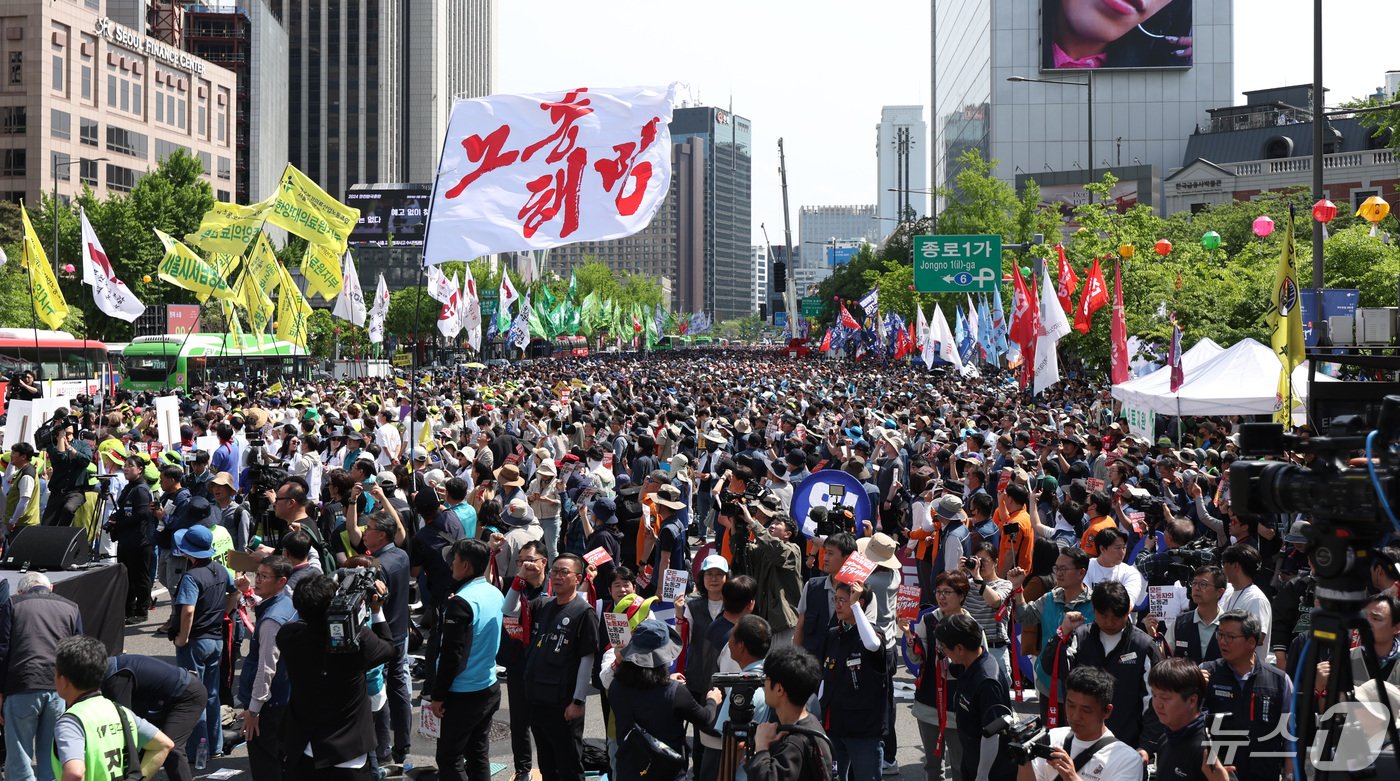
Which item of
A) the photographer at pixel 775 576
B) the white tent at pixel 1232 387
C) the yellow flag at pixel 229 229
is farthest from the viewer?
the yellow flag at pixel 229 229

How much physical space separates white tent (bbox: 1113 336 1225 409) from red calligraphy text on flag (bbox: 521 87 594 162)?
11.3 metres

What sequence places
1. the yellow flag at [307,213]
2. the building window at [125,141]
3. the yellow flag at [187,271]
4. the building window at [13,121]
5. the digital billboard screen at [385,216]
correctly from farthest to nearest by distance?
the digital billboard screen at [385,216] < the building window at [125,141] < the building window at [13,121] < the yellow flag at [187,271] < the yellow flag at [307,213]

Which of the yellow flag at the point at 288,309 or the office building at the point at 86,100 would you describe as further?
the office building at the point at 86,100

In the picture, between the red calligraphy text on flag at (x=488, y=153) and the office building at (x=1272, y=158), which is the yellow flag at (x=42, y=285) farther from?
the office building at (x=1272, y=158)

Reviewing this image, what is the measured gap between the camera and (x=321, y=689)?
6.11m

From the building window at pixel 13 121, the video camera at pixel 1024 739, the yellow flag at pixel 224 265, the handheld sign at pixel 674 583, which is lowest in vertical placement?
the video camera at pixel 1024 739

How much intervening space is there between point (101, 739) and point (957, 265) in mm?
31083

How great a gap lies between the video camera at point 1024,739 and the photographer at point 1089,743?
0.06 metres

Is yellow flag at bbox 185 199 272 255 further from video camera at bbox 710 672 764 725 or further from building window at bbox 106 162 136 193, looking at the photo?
building window at bbox 106 162 136 193

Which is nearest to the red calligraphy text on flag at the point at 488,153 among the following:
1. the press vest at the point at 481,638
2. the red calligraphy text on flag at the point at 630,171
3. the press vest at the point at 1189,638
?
the red calligraphy text on flag at the point at 630,171

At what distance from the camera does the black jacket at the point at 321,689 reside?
6.08 metres

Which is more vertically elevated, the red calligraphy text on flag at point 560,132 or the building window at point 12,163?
the building window at point 12,163

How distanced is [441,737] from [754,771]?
2811mm

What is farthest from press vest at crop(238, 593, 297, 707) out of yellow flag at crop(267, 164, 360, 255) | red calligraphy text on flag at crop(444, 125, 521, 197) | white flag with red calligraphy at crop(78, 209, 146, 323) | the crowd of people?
white flag with red calligraphy at crop(78, 209, 146, 323)
